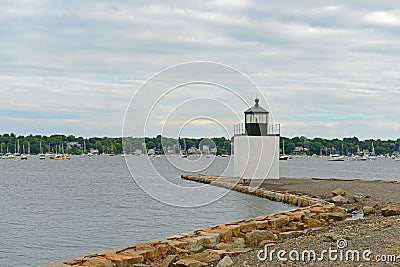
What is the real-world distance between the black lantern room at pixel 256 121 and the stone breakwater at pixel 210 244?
37.1 feet

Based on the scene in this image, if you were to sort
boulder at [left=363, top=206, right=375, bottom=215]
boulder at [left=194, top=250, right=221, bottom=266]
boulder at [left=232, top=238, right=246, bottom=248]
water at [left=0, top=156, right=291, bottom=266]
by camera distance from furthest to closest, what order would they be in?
boulder at [left=363, top=206, right=375, bottom=215] < water at [left=0, top=156, right=291, bottom=266] < boulder at [left=232, top=238, right=246, bottom=248] < boulder at [left=194, top=250, right=221, bottom=266]

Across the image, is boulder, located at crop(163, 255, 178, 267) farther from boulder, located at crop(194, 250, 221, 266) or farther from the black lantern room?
the black lantern room

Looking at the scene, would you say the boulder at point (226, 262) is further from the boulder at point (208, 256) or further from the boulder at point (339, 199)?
the boulder at point (339, 199)

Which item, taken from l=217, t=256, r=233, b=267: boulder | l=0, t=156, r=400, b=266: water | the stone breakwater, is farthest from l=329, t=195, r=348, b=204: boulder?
l=217, t=256, r=233, b=267: boulder

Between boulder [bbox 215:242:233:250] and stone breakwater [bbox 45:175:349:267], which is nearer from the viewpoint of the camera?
stone breakwater [bbox 45:175:349:267]

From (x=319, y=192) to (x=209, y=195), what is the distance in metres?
7.18

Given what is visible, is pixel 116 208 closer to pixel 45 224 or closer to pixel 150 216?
pixel 150 216

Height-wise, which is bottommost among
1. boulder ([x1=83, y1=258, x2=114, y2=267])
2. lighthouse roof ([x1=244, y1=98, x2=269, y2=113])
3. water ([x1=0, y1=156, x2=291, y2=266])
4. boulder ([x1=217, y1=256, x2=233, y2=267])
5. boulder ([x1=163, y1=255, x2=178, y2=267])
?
water ([x1=0, y1=156, x2=291, y2=266])

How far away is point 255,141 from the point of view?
28875 mm

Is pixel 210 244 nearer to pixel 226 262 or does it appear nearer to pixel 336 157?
pixel 226 262

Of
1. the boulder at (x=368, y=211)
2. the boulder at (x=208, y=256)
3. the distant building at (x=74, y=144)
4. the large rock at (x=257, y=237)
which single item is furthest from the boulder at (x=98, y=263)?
the distant building at (x=74, y=144)

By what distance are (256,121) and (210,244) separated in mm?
17129

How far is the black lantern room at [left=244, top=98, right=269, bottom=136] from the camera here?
29266 millimetres

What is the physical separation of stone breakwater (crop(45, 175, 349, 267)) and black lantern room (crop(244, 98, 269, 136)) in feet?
37.1
